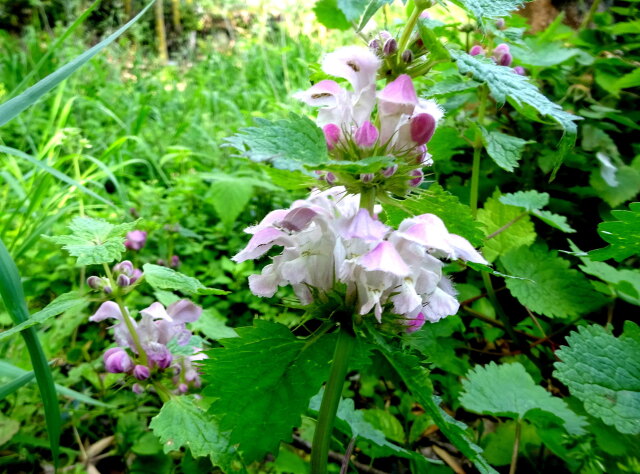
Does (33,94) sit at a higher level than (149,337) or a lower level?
higher

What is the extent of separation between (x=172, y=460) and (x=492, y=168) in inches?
46.3

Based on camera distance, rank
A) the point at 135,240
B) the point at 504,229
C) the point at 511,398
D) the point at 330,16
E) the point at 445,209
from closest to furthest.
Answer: the point at 445,209
the point at 511,398
the point at 330,16
the point at 504,229
the point at 135,240

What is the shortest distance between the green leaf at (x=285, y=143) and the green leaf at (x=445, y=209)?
0.47 ft

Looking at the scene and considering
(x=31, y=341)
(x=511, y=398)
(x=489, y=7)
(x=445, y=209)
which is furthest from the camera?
(x=511, y=398)

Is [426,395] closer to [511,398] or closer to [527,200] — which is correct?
[511,398]

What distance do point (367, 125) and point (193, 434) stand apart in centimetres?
47

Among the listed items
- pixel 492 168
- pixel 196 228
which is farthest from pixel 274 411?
pixel 196 228

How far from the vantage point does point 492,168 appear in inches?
58.6

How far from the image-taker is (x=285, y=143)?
46 centimetres

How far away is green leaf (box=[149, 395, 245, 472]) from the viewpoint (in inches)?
24.9

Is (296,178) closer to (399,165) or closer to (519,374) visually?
(399,165)

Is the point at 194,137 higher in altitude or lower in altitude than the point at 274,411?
lower

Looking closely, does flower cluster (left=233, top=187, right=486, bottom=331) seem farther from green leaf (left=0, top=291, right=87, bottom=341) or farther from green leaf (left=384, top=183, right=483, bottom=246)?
green leaf (left=0, top=291, right=87, bottom=341)

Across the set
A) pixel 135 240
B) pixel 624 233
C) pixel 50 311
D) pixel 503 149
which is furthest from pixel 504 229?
pixel 135 240
